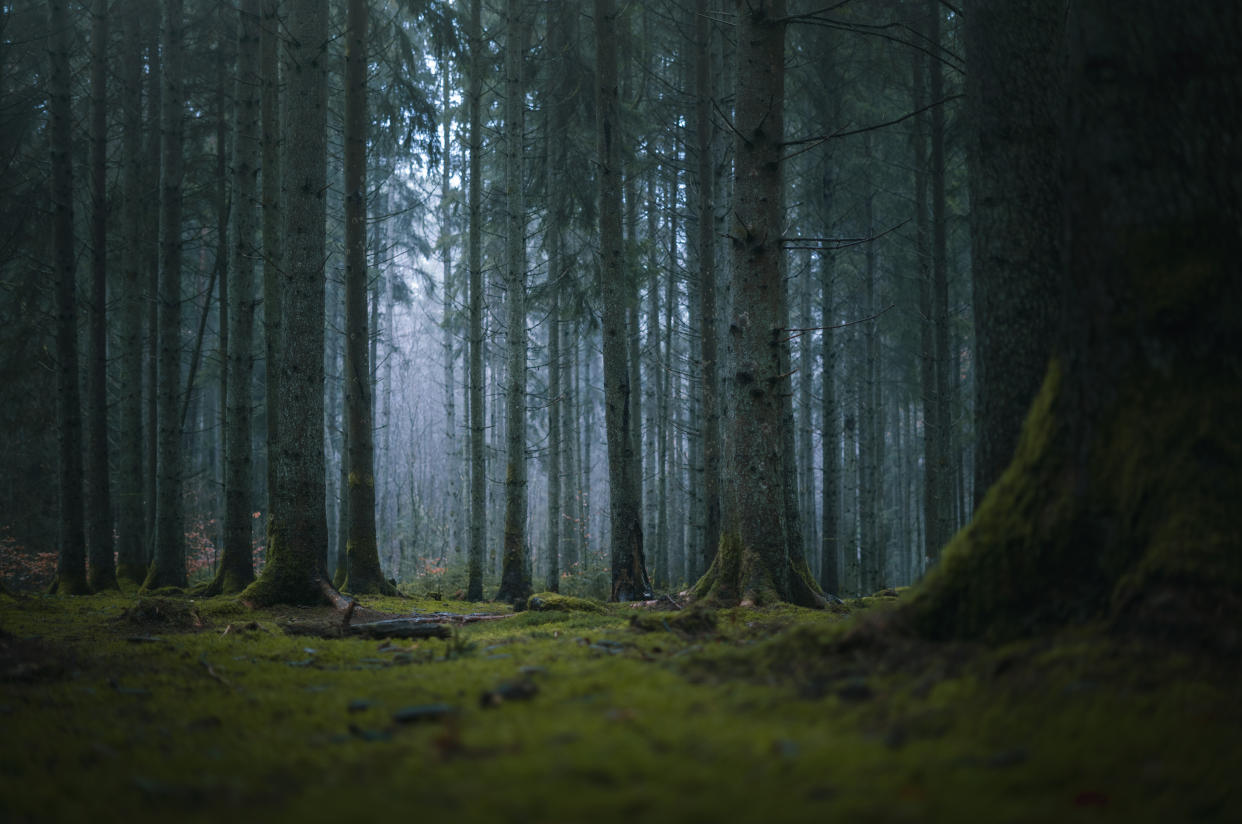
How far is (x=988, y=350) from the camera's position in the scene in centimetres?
481

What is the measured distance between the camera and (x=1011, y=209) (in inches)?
192

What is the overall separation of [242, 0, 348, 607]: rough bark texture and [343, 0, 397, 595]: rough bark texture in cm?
266

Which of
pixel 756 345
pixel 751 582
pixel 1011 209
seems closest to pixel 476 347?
pixel 756 345

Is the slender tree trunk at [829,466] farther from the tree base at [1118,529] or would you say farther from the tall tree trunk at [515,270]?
the tree base at [1118,529]

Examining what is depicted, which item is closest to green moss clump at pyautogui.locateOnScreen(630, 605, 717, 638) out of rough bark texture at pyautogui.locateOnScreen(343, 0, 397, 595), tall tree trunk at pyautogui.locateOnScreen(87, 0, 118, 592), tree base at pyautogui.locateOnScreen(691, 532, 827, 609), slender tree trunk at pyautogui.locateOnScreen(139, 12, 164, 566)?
tree base at pyautogui.locateOnScreen(691, 532, 827, 609)

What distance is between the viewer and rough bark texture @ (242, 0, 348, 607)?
25.2 ft

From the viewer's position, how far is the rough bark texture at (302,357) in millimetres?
7684

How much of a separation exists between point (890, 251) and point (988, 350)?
17.6m

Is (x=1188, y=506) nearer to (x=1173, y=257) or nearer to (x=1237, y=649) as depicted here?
(x=1237, y=649)

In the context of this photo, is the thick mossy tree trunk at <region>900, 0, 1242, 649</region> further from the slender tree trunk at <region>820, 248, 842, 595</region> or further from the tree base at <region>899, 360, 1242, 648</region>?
the slender tree trunk at <region>820, 248, 842, 595</region>

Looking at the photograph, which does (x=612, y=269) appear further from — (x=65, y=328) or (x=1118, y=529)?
(x=1118, y=529)

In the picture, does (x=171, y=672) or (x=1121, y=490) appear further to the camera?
(x=171, y=672)

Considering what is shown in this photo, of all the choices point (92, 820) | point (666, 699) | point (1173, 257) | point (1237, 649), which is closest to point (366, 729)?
point (92, 820)

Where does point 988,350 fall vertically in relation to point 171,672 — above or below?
above
